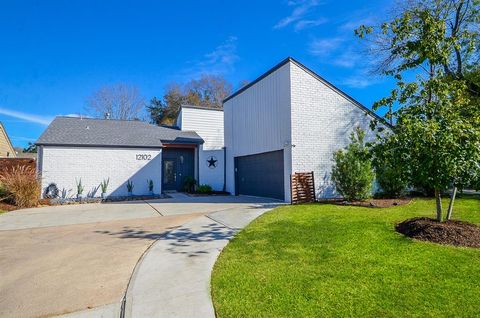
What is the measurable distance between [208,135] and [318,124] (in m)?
9.20

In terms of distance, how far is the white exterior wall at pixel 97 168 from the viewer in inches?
532

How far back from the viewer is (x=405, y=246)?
4.89m

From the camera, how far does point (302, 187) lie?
10969 millimetres

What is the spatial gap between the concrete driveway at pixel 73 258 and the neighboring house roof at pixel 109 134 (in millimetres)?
6132

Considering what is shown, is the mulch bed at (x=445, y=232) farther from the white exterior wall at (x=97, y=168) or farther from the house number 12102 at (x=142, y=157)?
the house number 12102 at (x=142, y=157)

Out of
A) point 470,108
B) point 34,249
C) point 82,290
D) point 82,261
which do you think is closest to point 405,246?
point 470,108

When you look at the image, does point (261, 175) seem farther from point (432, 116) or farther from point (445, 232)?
point (445, 232)

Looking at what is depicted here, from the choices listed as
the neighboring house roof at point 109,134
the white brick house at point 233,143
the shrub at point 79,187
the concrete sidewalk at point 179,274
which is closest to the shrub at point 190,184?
the white brick house at point 233,143

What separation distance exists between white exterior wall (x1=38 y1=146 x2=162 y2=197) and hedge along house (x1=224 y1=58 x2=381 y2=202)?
20.1 feet

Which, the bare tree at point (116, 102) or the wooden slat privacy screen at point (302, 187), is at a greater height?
the bare tree at point (116, 102)

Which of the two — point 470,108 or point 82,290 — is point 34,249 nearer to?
point 82,290

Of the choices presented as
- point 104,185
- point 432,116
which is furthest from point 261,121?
point 104,185

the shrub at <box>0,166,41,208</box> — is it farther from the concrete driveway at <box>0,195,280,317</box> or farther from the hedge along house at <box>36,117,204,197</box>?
the concrete driveway at <box>0,195,280,317</box>

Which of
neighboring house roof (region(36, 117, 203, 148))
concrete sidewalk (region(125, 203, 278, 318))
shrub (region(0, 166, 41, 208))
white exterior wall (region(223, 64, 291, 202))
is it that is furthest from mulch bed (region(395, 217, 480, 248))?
shrub (region(0, 166, 41, 208))
